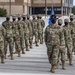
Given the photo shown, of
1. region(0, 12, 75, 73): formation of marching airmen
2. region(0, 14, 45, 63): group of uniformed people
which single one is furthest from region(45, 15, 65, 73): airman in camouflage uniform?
region(0, 14, 45, 63): group of uniformed people

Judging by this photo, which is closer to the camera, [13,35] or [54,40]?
[54,40]

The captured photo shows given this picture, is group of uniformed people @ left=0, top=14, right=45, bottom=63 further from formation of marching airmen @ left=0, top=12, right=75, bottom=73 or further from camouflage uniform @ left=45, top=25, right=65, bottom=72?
camouflage uniform @ left=45, top=25, right=65, bottom=72

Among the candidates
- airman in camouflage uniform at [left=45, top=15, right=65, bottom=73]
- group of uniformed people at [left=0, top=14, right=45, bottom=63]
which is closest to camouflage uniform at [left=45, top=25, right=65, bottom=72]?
airman in camouflage uniform at [left=45, top=15, right=65, bottom=73]

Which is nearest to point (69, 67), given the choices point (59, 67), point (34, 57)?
point (59, 67)

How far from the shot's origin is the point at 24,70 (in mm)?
13336

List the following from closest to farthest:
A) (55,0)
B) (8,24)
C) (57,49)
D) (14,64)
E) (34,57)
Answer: (57,49) < (14,64) < (8,24) < (34,57) < (55,0)

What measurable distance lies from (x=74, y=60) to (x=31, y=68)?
116 inches

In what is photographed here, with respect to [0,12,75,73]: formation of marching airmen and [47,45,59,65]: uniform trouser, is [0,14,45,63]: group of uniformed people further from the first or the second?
[47,45,59,65]: uniform trouser

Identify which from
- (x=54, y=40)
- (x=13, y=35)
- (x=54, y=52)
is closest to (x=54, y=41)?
(x=54, y=40)

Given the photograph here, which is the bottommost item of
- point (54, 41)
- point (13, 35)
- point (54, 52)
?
point (54, 52)

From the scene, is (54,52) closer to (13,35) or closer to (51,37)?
(51,37)

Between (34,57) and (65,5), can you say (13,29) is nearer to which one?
(34,57)

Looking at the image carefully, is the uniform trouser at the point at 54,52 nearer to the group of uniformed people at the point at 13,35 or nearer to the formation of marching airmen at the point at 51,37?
the formation of marching airmen at the point at 51,37

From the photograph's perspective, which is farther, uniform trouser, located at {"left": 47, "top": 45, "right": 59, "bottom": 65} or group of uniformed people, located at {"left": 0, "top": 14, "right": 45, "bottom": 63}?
group of uniformed people, located at {"left": 0, "top": 14, "right": 45, "bottom": 63}
